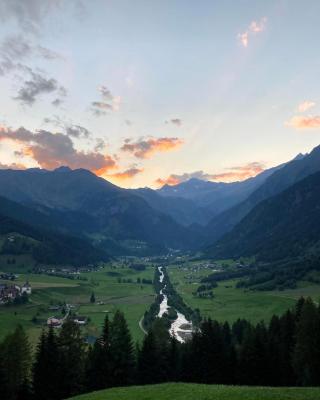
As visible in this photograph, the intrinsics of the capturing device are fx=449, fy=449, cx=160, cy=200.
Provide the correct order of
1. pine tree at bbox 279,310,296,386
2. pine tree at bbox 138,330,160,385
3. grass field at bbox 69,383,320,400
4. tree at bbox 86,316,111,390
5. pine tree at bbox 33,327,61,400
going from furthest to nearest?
pine tree at bbox 138,330,160,385, pine tree at bbox 279,310,296,386, tree at bbox 86,316,111,390, pine tree at bbox 33,327,61,400, grass field at bbox 69,383,320,400

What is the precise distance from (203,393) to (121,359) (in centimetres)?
3706

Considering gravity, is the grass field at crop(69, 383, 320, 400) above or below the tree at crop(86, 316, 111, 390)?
above

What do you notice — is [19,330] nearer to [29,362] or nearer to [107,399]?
[29,362]

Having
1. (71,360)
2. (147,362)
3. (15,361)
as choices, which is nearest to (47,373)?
(71,360)

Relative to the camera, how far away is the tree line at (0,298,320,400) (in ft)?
249

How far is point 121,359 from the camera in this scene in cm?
8438

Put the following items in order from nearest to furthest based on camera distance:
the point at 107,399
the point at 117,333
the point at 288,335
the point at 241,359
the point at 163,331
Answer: the point at 107,399, the point at 241,359, the point at 117,333, the point at 288,335, the point at 163,331

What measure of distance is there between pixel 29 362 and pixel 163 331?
33745 millimetres

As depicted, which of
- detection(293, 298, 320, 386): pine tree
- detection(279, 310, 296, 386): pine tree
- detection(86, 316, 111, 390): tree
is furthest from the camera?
detection(279, 310, 296, 386): pine tree

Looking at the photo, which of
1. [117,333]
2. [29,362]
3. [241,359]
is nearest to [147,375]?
[117,333]

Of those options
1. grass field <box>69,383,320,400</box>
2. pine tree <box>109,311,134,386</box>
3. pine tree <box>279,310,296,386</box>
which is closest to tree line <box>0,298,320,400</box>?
pine tree <box>109,311,134,386</box>

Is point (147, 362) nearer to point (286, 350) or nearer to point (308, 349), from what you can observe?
point (286, 350)

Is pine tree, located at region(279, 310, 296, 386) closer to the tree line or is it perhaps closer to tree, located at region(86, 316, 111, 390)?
the tree line

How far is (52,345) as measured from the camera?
78.2m
